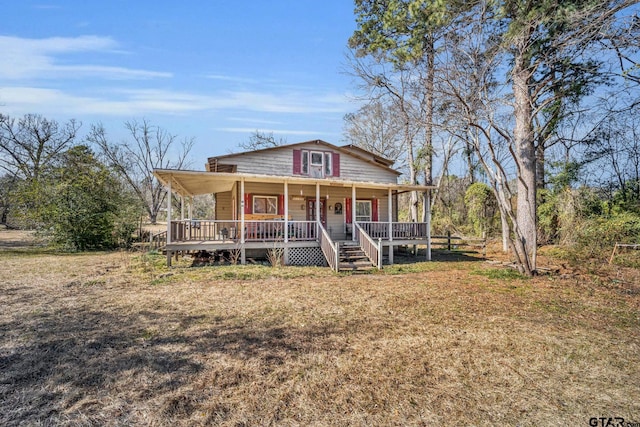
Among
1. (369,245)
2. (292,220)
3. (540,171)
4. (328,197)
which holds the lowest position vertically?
(369,245)

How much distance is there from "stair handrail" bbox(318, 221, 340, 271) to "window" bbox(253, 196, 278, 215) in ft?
9.76

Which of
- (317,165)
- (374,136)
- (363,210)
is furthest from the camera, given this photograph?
(374,136)

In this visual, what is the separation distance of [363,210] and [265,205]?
5.43 meters

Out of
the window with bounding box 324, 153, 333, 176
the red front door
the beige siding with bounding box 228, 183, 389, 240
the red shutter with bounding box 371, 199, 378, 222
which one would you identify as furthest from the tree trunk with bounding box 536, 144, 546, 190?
the red front door

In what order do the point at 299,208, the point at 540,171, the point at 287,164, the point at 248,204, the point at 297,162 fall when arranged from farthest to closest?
the point at 540,171, the point at 297,162, the point at 287,164, the point at 299,208, the point at 248,204

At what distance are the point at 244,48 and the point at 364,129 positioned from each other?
1914cm

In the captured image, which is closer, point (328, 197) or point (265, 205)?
point (265, 205)

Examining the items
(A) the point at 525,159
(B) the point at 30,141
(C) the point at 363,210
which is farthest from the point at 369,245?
(B) the point at 30,141

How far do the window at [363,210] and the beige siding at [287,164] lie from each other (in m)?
1.28

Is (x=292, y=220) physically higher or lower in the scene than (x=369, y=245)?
higher

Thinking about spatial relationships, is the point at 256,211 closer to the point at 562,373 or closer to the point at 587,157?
the point at 562,373

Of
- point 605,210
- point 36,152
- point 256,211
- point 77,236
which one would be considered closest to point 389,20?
point 256,211

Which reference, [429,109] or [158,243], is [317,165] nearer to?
[429,109]

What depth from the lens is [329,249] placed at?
456 inches
